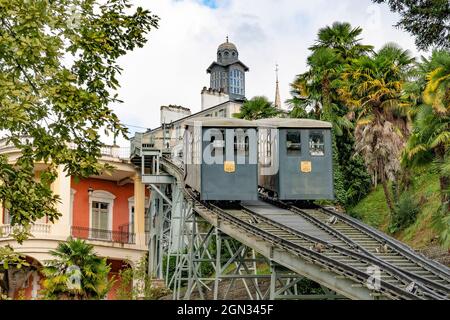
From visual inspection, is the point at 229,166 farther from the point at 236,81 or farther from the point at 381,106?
the point at 236,81

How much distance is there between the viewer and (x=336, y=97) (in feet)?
124

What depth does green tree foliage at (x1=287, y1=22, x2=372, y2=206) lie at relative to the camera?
1449 inches

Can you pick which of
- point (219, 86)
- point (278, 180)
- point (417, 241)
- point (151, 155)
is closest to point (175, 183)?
point (151, 155)

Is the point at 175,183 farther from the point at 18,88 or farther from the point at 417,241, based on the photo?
the point at 18,88

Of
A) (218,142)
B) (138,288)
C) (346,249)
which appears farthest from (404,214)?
(346,249)

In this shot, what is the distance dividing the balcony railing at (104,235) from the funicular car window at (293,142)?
50.2 feet

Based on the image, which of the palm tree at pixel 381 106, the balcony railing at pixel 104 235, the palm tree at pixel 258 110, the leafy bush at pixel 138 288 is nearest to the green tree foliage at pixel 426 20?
the palm tree at pixel 381 106

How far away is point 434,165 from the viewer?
22.0 meters

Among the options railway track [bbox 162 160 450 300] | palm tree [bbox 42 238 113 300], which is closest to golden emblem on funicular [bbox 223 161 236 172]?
railway track [bbox 162 160 450 300]

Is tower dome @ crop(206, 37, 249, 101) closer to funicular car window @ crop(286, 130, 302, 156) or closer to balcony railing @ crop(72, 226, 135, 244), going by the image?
balcony railing @ crop(72, 226, 135, 244)

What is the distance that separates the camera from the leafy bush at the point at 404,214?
107 ft

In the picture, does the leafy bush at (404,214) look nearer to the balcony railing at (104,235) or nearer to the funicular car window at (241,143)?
the funicular car window at (241,143)

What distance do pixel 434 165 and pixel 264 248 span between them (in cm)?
597

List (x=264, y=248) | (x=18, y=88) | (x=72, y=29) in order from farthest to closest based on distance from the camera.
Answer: (x=264, y=248) → (x=72, y=29) → (x=18, y=88)
